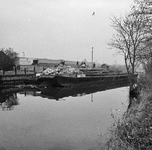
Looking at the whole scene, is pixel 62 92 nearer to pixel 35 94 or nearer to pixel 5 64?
pixel 35 94

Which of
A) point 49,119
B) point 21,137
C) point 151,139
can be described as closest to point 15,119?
point 49,119

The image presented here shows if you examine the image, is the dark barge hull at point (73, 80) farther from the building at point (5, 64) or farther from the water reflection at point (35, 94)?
the building at point (5, 64)

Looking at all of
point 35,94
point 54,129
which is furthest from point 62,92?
point 54,129

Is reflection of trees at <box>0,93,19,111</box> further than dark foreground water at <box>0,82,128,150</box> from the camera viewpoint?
Yes

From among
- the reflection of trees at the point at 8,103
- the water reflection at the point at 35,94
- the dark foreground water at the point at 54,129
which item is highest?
the water reflection at the point at 35,94

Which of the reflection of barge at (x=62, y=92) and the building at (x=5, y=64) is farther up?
the building at (x=5, y=64)

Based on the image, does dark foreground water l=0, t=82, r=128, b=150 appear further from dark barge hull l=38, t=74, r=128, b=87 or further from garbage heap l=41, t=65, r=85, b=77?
garbage heap l=41, t=65, r=85, b=77

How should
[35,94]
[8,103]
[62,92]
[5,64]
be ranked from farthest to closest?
1. [5,64]
2. [62,92]
3. [35,94]
4. [8,103]

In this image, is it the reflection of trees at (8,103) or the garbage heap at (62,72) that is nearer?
the reflection of trees at (8,103)

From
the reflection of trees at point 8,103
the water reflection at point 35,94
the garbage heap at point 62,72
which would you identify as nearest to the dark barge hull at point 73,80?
the garbage heap at point 62,72

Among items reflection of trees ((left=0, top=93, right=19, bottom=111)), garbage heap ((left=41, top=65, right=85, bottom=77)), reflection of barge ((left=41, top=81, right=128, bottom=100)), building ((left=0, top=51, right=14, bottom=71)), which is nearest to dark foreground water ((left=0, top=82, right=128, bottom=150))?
reflection of trees ((left=0, top=93, right=19, bottom=111))

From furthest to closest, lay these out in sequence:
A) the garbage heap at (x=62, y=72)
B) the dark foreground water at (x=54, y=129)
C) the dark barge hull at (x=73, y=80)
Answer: the garbage heap at (x=62, y=72) → the dark barge hull at (x=73, y=80) → the dark foreground water at (x=54, y=129)

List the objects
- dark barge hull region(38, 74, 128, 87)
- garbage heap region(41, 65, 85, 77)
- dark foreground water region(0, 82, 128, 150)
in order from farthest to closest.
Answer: garbage heap region(41, 65, 85, 77) < dark barge hull region(38, 74, 128, 87) < dark foreground water region(0, 82, 128, 150)

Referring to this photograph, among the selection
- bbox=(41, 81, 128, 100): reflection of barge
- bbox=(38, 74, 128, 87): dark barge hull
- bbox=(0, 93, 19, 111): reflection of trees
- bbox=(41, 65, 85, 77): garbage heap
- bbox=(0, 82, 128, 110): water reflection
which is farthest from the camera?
bbox=(41, 65, 85, 77): garbage heap
